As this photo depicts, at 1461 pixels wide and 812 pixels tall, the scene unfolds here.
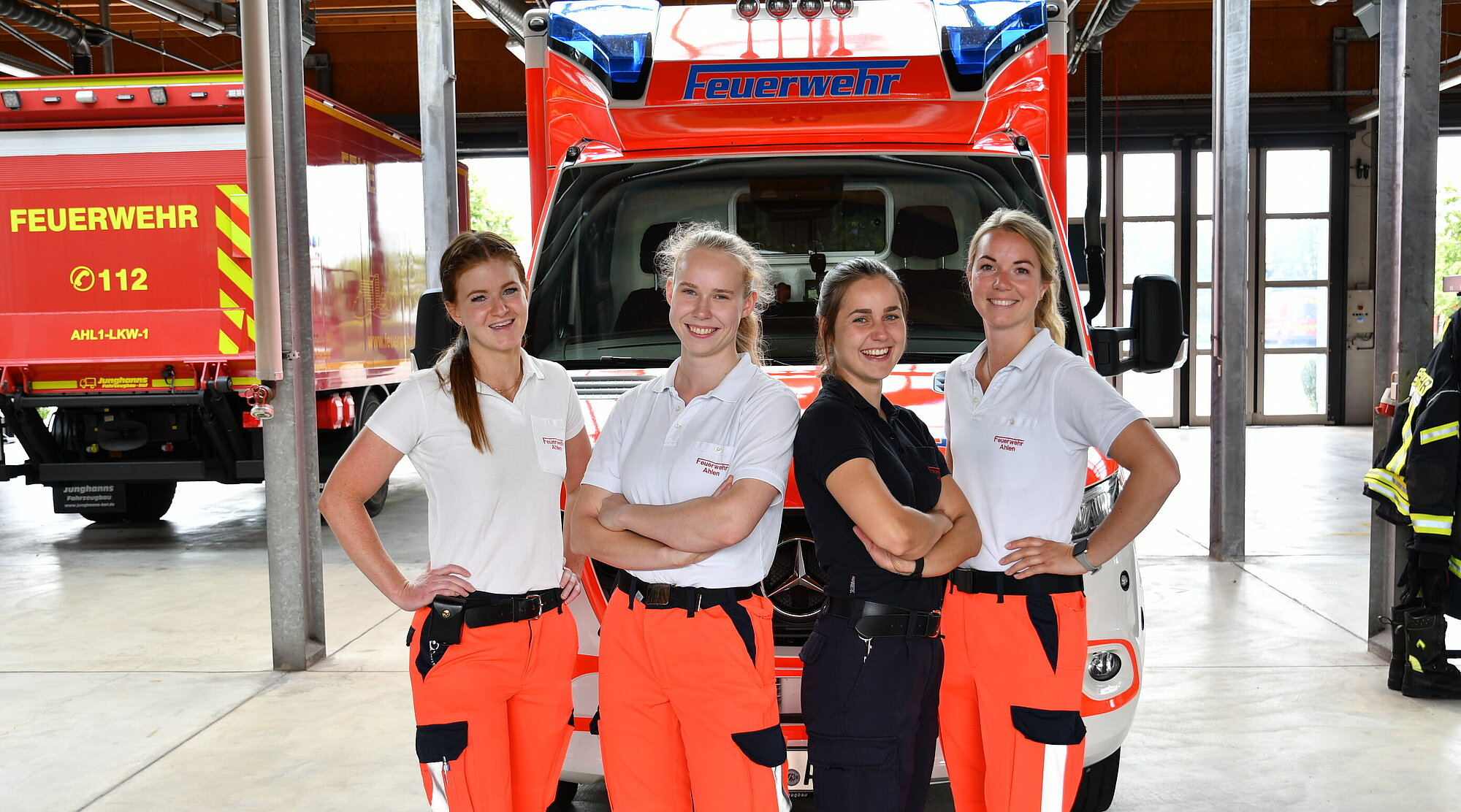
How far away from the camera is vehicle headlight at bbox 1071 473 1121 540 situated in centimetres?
306

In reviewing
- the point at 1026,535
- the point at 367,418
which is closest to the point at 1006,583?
the point at 1026,535

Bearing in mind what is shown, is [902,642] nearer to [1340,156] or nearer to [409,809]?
[409,809]

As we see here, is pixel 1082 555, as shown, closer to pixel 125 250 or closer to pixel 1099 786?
pixel 1099 786

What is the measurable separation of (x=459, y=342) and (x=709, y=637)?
2.88 feet

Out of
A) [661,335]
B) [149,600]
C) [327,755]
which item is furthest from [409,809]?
[149,600]

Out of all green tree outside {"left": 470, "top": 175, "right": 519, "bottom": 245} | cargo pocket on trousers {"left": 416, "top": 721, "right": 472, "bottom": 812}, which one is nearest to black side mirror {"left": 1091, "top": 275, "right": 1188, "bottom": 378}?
cargo pocket on trousers {"left": 416, "top": 721, "right": 472, "bottom": 812}

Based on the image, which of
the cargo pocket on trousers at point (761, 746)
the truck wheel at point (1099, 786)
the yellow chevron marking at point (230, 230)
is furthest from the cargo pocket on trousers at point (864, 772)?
the yellow chevron marking at point (230, 230)

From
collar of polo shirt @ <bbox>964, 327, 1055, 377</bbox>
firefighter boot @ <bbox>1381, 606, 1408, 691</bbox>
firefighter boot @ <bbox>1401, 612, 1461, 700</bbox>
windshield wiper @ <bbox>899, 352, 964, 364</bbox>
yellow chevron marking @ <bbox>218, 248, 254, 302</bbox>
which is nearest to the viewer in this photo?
collar of polo shirt @ <bbox>964, 327, 1055, 377</bbox>

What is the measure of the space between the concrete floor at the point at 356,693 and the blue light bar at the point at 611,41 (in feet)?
8.01

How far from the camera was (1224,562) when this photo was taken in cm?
805

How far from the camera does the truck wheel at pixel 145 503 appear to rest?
10164mm

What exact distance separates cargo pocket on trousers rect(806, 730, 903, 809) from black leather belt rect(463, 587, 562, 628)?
2.26 ft

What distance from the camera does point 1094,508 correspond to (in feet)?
10.3

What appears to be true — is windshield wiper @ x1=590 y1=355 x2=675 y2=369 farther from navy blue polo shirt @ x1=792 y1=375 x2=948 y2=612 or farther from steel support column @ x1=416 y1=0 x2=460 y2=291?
steel support column @ x1=416 y1=0 x2=460 y2=291
